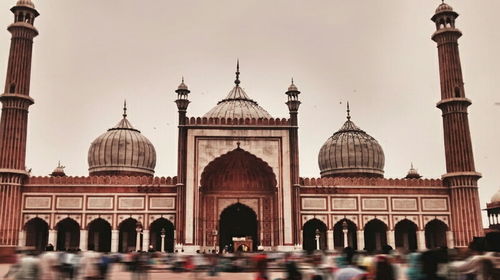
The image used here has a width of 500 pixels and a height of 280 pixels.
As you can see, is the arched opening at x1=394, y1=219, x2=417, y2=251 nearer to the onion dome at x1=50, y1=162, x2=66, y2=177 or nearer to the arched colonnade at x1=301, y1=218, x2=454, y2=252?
the arched colonnade at x1=301, y1=218, x2=454, y2=252

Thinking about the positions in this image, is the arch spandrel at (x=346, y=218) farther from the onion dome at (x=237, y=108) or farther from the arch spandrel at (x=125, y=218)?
the arch spandrel at (x=125, y=218)

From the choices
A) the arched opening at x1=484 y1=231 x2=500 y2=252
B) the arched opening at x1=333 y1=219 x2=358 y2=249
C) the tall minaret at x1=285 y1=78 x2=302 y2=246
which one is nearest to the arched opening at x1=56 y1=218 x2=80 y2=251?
the tall minaret at x1=285 y1=78 x2=302 y2=246

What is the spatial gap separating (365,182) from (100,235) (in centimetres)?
1318

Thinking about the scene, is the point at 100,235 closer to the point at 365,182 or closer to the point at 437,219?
the point at 365,182

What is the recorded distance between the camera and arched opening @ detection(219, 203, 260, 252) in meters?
28.8

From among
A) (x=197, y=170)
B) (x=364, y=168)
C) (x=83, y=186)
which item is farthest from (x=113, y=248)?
(x=364, y=168)

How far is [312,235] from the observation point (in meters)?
29.3

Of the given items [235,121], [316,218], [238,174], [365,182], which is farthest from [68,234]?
[365,182]

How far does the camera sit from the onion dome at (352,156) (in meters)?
33.2

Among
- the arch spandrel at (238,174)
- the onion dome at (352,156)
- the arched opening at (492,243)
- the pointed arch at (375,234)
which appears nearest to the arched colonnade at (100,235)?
the arch spandrel at (238,174)

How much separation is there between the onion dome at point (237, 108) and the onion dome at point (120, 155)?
4468mm

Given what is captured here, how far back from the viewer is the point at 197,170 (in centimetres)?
2638

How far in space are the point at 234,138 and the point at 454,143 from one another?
34.2 ft

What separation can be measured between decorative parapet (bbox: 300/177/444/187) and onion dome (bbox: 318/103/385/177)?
5.36 meters
